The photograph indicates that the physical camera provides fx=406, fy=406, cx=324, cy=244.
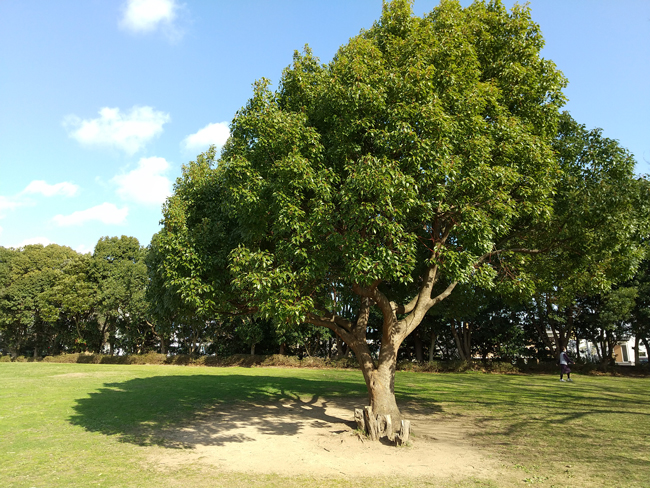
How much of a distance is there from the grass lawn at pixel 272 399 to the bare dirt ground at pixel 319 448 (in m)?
0.52

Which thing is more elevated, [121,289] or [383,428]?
[121,289]

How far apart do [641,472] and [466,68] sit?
33.0 feet

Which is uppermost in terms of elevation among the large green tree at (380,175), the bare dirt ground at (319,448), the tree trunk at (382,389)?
the large green tree at (380,175)

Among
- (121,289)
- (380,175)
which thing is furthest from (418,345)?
(380,175)

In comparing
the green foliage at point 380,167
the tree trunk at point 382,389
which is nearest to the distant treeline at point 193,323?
the tree trunk at point 382,389

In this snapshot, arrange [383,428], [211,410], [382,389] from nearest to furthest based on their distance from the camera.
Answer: [383,428] < [382,389] < [211,410]

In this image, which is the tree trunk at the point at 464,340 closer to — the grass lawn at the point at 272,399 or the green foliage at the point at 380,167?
the grass lawn at the point at 272,399

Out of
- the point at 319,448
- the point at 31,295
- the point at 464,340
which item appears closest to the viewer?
the point at 319,448

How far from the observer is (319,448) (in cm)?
1070

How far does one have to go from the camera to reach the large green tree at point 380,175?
30.5ft

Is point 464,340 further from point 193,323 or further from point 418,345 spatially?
point 193,323

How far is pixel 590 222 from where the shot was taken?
1130 cm

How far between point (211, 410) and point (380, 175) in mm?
12194

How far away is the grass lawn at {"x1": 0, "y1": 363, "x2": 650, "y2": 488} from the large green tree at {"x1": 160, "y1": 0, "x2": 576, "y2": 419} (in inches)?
148
